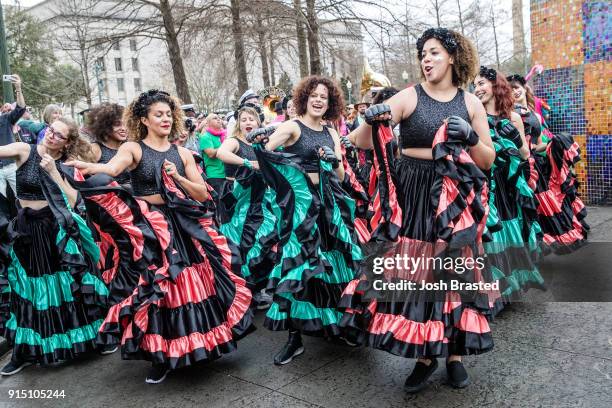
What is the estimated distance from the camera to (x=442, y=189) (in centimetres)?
324

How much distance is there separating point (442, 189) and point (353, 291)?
875 millimetres

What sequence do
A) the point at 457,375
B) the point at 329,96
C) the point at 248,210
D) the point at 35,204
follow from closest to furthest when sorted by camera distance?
the point at 457,375
the point at 35,204
the point at 329,96
the point at 248,210

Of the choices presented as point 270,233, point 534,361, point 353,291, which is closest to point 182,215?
point 270,233

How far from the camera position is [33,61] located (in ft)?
99.9

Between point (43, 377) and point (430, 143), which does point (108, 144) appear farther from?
point (430, 143)

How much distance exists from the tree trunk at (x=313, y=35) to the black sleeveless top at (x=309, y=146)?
1034 cm

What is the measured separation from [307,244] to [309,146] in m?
0.83

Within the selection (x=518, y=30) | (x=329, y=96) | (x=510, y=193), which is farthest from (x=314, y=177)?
(x=518, y=30)

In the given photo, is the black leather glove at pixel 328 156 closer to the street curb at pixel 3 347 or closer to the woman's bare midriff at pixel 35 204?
the woman's bare midriff at pixel 35 204

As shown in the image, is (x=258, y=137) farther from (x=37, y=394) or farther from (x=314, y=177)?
(x=37, y=394)

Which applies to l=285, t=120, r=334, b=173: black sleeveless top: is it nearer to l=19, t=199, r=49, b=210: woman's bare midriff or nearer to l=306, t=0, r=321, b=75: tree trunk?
l=19, t=199, r=49, b=210: woman's bare midriff

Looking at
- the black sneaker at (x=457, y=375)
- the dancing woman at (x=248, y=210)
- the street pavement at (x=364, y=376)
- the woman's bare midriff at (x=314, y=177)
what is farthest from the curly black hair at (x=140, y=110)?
the black sneaker at (x=457, y=375)

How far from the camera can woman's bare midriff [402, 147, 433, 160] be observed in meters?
3.40

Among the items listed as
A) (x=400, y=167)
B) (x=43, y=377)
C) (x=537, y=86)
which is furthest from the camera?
(x=537, y=86)
